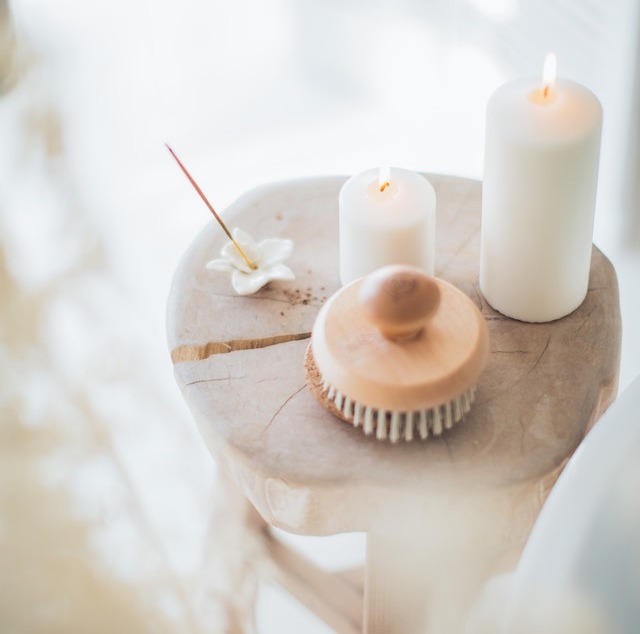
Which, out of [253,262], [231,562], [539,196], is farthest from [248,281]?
[231,562]

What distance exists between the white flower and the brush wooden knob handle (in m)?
0.21

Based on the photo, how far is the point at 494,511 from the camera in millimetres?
803

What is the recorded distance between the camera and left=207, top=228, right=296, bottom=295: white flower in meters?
0.95

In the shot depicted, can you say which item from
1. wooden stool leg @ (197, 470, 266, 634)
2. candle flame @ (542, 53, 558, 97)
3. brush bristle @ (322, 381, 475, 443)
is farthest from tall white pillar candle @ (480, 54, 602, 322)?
wooden stool leg @ (197, 470, 266, 634)

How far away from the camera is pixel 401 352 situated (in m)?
0.77

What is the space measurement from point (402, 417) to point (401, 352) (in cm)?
8

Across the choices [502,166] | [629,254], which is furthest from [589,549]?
[629,254]

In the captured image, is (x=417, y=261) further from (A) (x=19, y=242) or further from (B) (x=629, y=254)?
(A) (x=19, y=242)

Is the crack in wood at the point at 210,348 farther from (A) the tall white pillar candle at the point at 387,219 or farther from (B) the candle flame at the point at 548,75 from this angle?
(B) the candle flame at the point at 548,75

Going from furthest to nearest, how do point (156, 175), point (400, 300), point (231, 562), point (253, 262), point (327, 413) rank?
point (156, 175) → point (231, 562) → point (253, 262) → point (327, 413) → point (400, 300)

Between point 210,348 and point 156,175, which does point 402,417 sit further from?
point 156,175

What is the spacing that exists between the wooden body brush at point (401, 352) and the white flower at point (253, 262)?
5.9 inches

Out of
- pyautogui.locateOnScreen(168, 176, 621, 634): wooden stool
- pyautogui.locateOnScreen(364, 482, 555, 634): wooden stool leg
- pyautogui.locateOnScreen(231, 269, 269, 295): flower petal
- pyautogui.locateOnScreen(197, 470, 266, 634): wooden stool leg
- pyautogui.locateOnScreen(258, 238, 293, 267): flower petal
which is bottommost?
pyautogui.locateOnScreen(197, 470, 266, 634): wooden stool leg

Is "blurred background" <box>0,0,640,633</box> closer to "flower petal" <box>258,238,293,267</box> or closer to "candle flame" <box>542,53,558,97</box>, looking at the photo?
"flower petal" <box>258,238,293,267</box>
